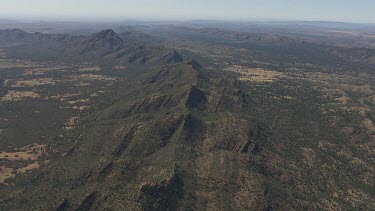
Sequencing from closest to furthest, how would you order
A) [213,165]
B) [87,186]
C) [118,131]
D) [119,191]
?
[119,191] < [87,186] < [213,165] < [118,131]

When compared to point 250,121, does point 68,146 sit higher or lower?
lower

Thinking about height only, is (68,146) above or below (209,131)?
below

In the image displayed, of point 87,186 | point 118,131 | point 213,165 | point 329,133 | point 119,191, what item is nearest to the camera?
point 119,191

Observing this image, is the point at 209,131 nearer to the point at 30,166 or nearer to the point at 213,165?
the point at 213,165

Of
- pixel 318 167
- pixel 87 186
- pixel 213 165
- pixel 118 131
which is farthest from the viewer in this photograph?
pixel 118 131

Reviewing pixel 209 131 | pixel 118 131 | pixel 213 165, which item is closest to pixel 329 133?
pixel 209 131

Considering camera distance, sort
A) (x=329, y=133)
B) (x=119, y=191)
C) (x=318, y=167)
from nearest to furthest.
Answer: (x=119, y=191) < (x=318, y=167) < (x=329, y=133)

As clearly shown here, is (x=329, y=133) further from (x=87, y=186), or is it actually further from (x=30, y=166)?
(x=30, y=166)

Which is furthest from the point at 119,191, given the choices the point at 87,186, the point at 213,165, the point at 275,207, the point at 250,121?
the point at 250,121

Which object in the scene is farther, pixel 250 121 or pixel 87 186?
pixel 250 121
